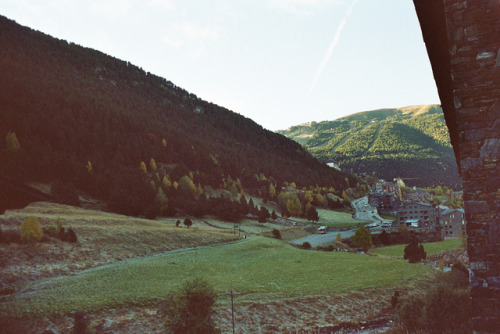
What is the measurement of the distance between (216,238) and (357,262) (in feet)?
93.3

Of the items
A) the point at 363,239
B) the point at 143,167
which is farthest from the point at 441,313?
the point at 143,167

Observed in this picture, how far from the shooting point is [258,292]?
3650 centimetres

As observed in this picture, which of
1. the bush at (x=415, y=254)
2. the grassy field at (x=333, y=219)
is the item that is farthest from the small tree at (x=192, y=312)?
the grassy field at (x=333, y=219)

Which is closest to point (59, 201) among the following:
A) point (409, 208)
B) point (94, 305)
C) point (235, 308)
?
point (94, 305)

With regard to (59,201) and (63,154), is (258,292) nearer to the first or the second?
(59,201)

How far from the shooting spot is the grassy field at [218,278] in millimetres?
30484

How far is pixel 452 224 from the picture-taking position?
99250 millimetres

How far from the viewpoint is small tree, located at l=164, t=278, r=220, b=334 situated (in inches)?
868

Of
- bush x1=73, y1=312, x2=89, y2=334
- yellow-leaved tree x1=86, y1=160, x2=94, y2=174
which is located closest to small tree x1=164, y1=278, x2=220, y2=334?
bush x1=73, y1=312, x2=89, y2=334

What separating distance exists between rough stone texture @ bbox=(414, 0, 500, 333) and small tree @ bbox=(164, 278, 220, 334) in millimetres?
19223

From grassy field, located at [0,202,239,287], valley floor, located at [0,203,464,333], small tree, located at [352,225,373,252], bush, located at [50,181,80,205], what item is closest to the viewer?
valley floor, located at [0,203,464,333]

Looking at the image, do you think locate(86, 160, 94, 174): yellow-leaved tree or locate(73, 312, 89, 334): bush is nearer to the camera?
locate(73, 312, 89, 334): bush

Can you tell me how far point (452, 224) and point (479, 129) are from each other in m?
109

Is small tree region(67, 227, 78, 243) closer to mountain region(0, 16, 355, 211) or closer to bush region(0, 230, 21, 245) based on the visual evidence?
bush region(0, 230, 21, 245)
